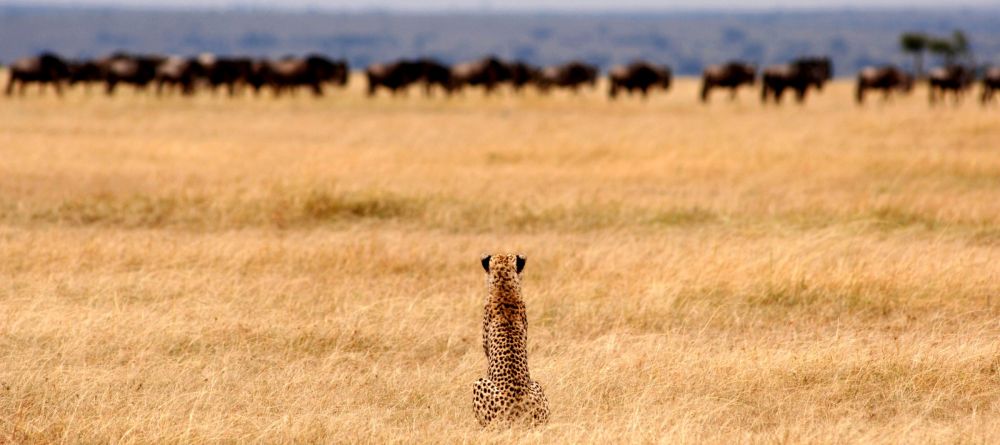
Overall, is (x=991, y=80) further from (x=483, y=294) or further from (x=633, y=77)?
(x=483, y=294)

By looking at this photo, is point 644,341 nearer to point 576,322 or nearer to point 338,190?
point 576,322

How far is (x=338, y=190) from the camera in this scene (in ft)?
58.3

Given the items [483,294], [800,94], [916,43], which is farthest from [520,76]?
[916,43]

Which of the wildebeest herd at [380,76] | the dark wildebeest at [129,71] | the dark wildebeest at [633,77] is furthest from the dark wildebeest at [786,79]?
the dark wildebeest at [129,71]

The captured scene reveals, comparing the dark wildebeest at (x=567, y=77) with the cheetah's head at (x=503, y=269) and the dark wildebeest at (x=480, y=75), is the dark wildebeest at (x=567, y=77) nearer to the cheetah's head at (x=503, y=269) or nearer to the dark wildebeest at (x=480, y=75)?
the dark wildebeest at (x=480, y=75)

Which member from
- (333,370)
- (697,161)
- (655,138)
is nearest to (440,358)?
(333,370)

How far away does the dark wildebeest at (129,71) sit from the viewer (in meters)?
57.1

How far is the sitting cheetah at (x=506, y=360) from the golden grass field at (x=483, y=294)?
0.52ft

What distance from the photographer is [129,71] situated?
58.3 metres

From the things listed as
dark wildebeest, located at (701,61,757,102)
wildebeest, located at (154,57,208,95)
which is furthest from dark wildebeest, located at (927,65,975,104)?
wildebeest, located at (154,57,208,95)

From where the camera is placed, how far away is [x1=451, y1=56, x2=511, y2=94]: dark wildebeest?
6790 cm

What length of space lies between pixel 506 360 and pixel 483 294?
14.7 feet

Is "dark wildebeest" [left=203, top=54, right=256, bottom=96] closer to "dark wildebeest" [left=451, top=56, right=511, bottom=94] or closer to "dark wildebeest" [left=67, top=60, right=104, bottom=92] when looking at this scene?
"dark wildebeest" [left=67, top=60, right=104, bottom=92]

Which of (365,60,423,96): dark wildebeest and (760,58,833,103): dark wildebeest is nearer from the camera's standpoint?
(760,58,833,103): dark wildebeest
